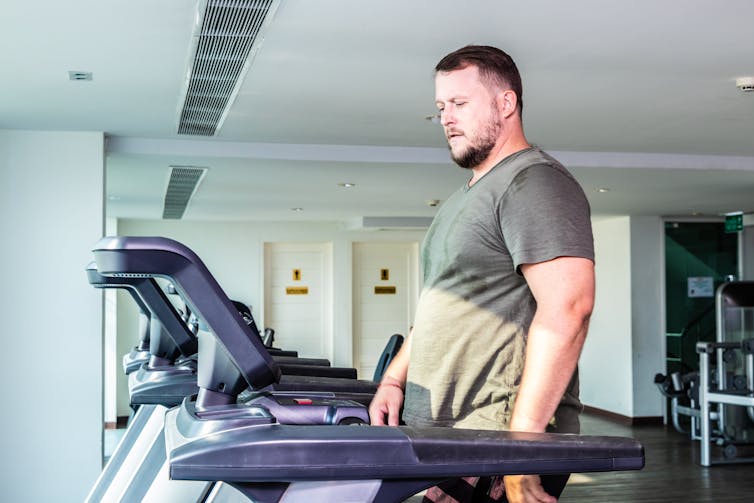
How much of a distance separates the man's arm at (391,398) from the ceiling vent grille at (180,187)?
4.69 m

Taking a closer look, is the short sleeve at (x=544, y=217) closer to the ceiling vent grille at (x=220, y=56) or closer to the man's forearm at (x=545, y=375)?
the man's forearm at (x=545, y=375)

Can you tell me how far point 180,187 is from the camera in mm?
7312

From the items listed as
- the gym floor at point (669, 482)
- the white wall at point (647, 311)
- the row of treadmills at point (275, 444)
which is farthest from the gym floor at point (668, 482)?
the row of treadmills at point (275, 444)

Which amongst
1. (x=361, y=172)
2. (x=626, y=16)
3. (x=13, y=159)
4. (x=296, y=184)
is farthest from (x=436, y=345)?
(x=296, y=184)

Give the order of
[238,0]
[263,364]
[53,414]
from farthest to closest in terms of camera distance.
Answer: [53,414]
[238,0]
[263,364]

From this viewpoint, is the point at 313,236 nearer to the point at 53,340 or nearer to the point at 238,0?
the point at 53,340

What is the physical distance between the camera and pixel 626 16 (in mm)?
3102

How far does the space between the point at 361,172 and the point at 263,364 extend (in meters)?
5.28

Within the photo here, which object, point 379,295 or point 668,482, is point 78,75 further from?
point 379,295

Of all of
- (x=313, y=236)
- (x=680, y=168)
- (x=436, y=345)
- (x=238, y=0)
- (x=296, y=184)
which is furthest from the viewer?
(x=313, y=236)

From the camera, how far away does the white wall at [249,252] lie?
10468mm

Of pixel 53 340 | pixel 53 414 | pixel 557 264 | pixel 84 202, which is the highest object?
pixel 84 202

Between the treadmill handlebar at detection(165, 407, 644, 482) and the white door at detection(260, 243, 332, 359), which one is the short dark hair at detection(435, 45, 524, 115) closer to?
the treadmill handlebar at detection(165, 407, 644, 482)

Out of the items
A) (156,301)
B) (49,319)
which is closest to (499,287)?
(156,301)
